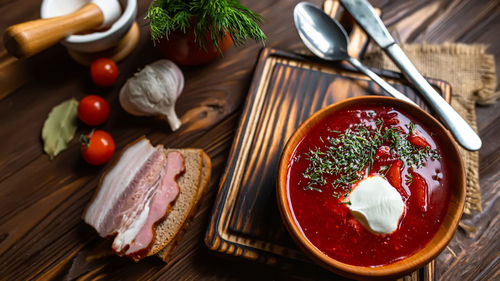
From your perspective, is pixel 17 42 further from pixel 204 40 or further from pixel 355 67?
pixel 355 67

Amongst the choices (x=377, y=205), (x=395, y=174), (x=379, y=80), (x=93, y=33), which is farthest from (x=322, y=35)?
(x=93, y=33)

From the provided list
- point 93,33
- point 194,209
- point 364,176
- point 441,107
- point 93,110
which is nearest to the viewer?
point 364,176

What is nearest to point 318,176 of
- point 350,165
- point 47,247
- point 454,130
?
point 350,165

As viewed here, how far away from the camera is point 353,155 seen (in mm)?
1771

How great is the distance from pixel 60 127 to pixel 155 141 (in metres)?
0.57

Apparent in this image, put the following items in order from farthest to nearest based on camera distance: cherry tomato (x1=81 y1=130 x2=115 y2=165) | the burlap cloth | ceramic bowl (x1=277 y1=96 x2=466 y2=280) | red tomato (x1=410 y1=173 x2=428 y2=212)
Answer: the burlap cloth < cherry tomato (x1=81 y1=130 x2=115 y2=165) < red tomato (x1=410 y1=173 x2=428 y2=212) < ceramic bowl (x1=277 y1=96 x2=466 y2=280)

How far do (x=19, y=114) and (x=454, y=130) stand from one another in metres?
2.43

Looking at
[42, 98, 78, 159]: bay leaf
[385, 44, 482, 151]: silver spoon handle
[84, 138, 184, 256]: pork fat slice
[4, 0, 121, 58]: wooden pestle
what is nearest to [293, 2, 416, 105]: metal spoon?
[385, 44, 482, 151]: silver spoon handle

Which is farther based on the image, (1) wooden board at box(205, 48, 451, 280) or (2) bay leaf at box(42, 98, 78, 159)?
(2) bay leaf at box(42, 98, 78, 159)

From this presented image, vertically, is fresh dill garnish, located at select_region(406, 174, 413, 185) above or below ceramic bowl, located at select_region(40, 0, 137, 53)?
below

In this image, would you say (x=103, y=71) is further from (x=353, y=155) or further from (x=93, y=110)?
(x=353, y=155)

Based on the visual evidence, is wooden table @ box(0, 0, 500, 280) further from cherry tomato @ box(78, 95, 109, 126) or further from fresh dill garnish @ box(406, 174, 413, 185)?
fresh dill garnish @ box(406, 174, 413, 185)

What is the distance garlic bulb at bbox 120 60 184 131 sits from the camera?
227cm

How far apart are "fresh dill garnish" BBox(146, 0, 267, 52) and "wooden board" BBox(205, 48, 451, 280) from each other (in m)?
0.29
